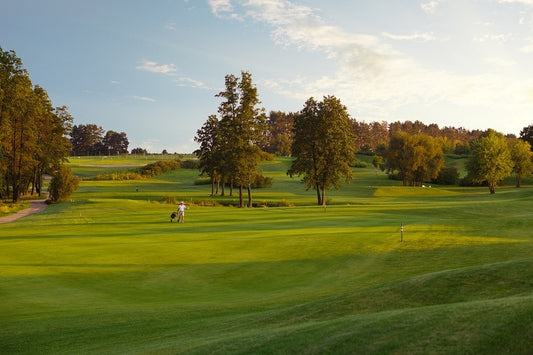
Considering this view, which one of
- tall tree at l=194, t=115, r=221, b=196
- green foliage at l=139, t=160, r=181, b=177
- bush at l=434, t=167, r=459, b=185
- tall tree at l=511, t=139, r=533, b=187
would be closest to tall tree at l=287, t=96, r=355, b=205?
tall tree at l=194, t=115, r=221, b=196

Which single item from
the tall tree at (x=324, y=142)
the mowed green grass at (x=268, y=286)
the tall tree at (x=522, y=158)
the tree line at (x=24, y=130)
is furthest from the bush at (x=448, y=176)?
the tree line at (x=24, y=130)

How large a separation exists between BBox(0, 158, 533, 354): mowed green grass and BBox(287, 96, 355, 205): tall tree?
80.7 feet

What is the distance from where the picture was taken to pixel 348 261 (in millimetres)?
22391

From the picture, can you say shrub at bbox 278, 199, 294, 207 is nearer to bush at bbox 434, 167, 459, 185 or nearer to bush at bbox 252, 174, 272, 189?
bush at bbox 252, 174, 272, 189

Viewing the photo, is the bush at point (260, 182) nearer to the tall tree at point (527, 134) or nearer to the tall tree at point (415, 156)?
the tall tree at point (415, 156)

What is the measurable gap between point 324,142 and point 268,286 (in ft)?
152

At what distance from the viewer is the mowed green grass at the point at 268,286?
23.3 ft

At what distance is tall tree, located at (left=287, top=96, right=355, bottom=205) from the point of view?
6284 centimetres

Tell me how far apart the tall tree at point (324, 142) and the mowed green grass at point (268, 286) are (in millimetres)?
24587

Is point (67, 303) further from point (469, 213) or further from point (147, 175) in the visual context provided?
point (147, 175)

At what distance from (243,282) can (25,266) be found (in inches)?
408

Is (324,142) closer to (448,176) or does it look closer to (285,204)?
(285,204)

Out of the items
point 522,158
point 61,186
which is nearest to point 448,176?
point 522,158

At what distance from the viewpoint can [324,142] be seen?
2478 inches
